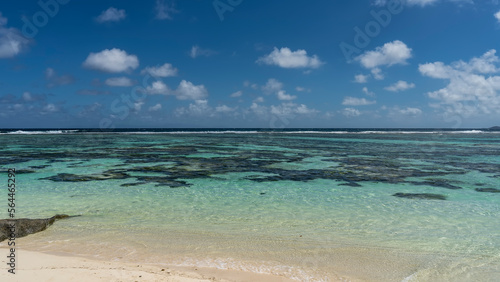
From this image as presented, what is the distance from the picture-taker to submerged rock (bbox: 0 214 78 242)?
747 cm

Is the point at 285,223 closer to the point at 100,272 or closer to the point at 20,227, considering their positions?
the point at 100,272

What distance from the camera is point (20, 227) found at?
7.87 meters

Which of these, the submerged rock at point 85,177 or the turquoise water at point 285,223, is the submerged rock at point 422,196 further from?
the submerged rock at point 85,177

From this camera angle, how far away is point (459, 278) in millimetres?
5867

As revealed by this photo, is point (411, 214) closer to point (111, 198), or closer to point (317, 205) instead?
point (317, 205)

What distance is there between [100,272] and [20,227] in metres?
3.80

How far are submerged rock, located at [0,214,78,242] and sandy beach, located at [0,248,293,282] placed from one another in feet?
4.94

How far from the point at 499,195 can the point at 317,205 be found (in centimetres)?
787

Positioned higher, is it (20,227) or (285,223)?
(20,227)

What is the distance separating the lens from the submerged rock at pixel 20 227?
7.47 m

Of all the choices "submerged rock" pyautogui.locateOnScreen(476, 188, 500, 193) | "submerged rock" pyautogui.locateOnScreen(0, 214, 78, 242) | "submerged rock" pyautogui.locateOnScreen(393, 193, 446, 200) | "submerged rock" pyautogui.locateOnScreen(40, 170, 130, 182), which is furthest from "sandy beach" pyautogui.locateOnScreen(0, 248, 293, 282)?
"submerged rock" pyautogui.locateOnScreen(476, 188, 500, 193)

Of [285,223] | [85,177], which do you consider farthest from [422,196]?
[85,177]

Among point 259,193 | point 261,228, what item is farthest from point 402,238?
point 259,193

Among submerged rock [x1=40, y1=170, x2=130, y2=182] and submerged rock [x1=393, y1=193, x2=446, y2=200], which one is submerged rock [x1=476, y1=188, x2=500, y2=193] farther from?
submerged rock [x1=40, y1=170, x2=130, y2=182]
